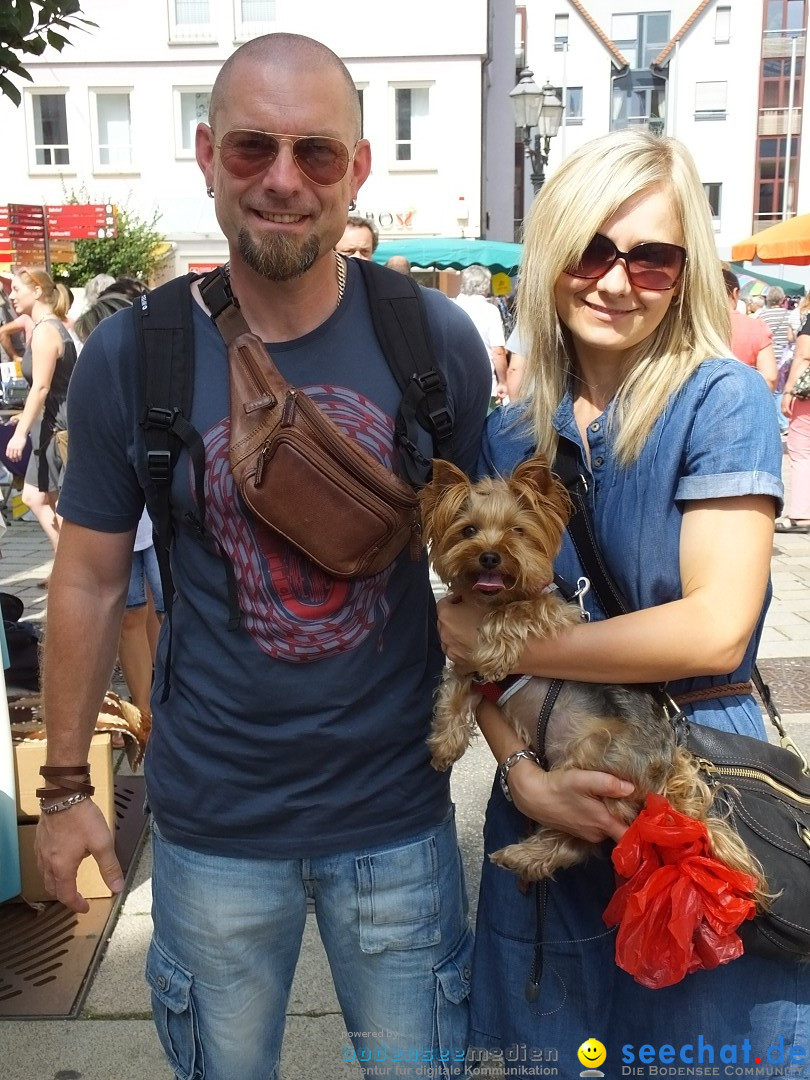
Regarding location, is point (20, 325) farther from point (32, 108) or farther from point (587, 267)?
point (32, 108)

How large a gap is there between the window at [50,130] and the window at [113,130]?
98cm

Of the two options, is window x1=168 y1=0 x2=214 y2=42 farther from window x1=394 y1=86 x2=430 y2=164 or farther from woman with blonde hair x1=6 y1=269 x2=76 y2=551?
woman with blonde hair x1=6 y1=269 x2=76 y2=551

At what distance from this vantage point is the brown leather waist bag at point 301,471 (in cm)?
190

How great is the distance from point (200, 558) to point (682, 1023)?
1278mm

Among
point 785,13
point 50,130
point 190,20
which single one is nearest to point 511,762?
point 190,20

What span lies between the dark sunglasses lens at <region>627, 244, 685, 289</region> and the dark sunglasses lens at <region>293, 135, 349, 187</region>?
1.99ft

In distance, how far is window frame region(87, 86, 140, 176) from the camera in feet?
95.2

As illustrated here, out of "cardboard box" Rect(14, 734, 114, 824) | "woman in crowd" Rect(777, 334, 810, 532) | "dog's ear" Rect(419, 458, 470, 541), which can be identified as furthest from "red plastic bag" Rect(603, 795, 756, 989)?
"woman in crowd" Rect(777, 334, 810, 532)

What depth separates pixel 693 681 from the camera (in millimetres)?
1983

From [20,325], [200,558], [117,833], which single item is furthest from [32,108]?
[200,558]

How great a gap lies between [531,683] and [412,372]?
28.5 inches

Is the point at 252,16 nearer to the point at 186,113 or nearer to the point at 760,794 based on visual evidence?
the point at 186,113

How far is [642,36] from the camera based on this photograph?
180ft

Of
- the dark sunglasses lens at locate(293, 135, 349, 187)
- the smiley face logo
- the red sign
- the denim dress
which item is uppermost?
the red sign
